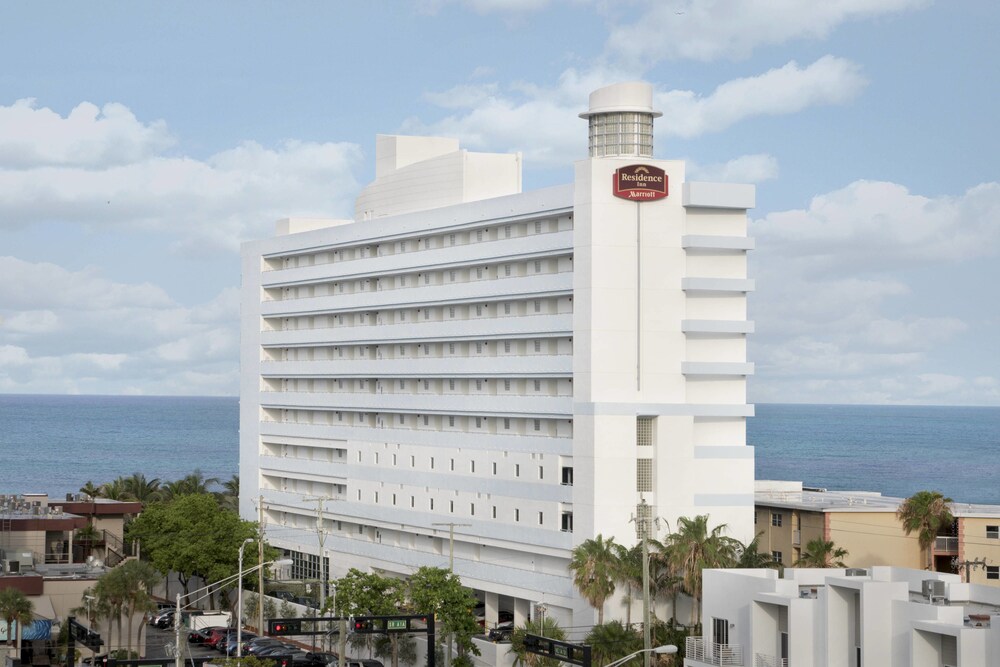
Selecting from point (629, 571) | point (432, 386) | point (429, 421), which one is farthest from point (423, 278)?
point (629, 571)

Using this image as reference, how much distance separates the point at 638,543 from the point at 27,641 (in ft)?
114

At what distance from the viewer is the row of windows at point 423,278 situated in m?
98.8

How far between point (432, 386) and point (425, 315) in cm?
509

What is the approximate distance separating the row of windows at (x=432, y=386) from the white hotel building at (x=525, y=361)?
168mm

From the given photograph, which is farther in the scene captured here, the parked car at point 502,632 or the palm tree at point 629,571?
the parked car at point 502,632

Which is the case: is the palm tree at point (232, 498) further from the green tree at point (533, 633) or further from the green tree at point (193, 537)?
the green tree at point (533, 633)

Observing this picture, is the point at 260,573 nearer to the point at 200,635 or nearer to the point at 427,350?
the point at 200,635

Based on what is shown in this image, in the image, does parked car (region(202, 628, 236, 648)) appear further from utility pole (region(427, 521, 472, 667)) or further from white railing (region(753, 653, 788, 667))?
white railing (region(753, 653, 788, 667))

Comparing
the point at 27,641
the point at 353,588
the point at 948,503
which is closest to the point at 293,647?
the point at 353,588

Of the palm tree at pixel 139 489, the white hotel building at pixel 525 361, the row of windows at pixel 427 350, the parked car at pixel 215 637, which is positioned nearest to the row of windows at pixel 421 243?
the white hotel building at pixel 525 361

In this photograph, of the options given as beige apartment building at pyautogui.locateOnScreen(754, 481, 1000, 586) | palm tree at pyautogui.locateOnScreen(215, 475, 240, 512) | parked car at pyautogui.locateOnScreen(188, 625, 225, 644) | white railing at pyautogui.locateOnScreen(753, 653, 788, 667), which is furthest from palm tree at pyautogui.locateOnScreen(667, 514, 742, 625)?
palm tree at pyautogui.locateOnScreen(215, 475, 240, 512)

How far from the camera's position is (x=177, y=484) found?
139m

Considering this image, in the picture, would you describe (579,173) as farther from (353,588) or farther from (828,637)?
(828,637)

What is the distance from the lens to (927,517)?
93.1 meters
